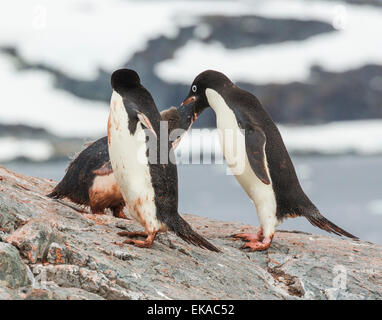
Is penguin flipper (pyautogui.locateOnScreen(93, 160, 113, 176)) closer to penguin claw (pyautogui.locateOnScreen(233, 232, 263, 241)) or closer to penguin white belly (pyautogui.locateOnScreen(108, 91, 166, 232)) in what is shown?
penguin white belly (pyautogui.locateOnScreen(108, 91, 166, 232))

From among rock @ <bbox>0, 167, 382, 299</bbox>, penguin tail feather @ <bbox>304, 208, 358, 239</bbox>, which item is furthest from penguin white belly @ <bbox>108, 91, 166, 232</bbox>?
penguin tail feather @ <bbox>304, 208, 358, 239</bbox>

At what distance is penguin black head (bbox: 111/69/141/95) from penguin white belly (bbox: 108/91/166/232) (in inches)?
2.6

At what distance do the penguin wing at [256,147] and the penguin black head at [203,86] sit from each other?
0.39 metres

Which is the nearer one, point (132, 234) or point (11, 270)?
point (11, 270)

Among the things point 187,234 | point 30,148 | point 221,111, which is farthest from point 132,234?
point 30,148

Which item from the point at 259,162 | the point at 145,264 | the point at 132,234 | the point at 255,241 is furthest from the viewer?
the point at 255,241

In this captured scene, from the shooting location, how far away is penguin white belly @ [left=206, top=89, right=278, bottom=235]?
3941 mm

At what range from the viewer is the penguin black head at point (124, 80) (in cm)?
346

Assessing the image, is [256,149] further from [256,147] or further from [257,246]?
[257,246]

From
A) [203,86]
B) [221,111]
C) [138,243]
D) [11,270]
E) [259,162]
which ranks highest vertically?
[203,86]

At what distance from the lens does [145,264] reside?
9.84 feet

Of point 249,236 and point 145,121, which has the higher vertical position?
point 145,121

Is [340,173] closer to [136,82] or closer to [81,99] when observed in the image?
[81,99]

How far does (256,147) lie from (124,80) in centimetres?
97
